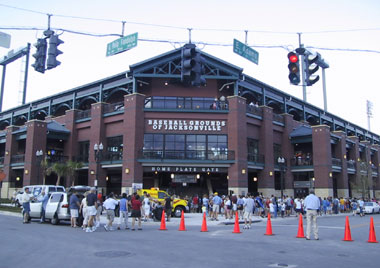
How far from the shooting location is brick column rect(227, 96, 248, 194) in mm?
35375

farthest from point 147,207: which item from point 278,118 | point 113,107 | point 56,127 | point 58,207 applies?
point 278,118

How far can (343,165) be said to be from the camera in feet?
152

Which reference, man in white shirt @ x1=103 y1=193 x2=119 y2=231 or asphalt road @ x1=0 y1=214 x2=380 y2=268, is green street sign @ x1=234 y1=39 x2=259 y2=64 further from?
man in white shirt @ x1=103 y1=193 x2=119 y2=231

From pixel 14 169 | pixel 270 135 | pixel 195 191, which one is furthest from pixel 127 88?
pixel 14 169

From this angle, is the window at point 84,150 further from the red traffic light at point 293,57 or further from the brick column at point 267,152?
the red traffic light at point 293,57

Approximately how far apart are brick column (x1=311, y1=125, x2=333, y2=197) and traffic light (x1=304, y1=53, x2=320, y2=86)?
32.2 meters

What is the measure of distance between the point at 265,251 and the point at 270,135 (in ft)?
100

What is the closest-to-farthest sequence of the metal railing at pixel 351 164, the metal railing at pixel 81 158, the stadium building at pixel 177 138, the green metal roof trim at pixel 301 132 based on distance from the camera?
1. the stadium building at pixel 177 138
2. the metal railing at pixel 81 158
3. the green metal roof trim at pixel 301 132
4. the metal railing at pixel 351 164

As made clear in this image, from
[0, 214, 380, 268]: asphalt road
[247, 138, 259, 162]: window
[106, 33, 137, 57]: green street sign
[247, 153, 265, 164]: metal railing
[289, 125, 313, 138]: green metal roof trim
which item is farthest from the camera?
[289, 125, 313, 138]: green metal roof trim

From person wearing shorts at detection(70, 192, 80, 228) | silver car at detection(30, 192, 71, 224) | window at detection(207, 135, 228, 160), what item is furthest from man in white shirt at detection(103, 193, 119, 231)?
window at detection(207, 135, 228, 160)

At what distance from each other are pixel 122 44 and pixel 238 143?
2249 centimetres

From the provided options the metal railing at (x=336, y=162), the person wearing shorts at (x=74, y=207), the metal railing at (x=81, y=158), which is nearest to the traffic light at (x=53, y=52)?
the person wearing shorts at (x=74, y=207)

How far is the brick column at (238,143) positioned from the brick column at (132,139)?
27.8ft

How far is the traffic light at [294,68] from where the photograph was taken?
12.2 metres
